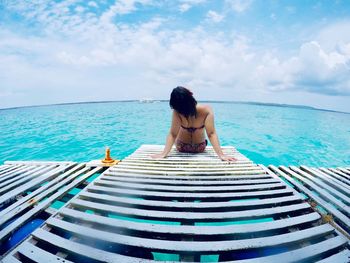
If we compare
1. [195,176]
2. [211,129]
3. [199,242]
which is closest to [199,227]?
[199,242]

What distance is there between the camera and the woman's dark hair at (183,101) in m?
3.56

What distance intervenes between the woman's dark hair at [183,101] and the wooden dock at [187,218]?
1.13m

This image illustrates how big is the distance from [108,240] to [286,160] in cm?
1153

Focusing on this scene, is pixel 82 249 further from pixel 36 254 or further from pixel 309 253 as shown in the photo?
pixel 309 253

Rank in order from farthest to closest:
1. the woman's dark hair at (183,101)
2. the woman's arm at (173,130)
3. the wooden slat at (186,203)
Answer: the woman's arm at (173,130)
the woman's dark hair at (183,101)
the wooden slat at (186,203)

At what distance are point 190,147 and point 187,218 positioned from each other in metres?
2.65

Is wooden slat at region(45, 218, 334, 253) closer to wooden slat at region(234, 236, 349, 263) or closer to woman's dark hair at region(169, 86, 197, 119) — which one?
wooden slat at region(234, 236, 349, 263)

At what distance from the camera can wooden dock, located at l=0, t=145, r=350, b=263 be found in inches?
65.4

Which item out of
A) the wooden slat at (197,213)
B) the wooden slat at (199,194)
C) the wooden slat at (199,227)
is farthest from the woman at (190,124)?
the wooden slat at (199,227)

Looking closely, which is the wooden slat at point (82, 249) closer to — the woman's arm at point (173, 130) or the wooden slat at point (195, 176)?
the wooden slat at point (195, 176)

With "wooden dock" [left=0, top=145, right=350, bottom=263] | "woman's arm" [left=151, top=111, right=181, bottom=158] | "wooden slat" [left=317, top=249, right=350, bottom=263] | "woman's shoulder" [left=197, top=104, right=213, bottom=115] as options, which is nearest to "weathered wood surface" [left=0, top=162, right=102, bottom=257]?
"wooden dock" [left=0, top=145, right=350, bottom=263]

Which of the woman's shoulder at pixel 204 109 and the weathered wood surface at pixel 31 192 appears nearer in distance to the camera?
the weathered wood surface at pixel 31 192

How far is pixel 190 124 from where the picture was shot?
4.09 m

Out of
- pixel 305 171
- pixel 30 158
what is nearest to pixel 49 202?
pixel 305 171
